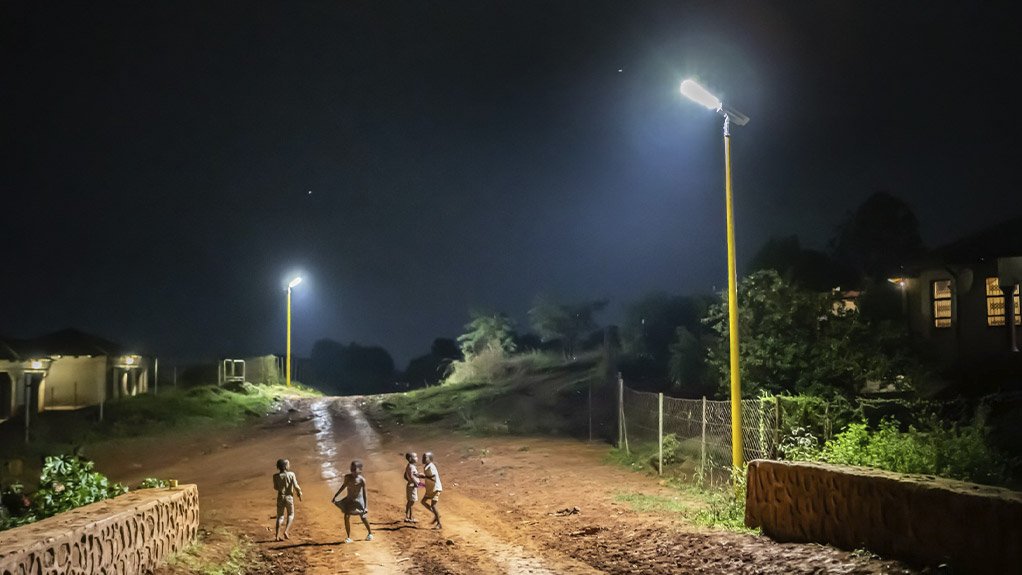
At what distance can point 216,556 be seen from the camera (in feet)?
34.6

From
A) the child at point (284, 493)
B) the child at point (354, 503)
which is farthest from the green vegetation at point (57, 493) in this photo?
the child at point (354, 503)

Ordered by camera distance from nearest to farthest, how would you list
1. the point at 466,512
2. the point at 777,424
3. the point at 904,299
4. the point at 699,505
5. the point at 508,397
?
the point at 777,424, the point at 699,505, the point at 466,512, the point at 904,299, the point at 508,397

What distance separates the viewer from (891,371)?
21422mm

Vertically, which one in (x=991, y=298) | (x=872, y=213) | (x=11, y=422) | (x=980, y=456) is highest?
(x=872, y=213)

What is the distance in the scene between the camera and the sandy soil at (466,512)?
9.91 metres

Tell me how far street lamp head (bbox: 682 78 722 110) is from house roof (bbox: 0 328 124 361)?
3338 centimetres

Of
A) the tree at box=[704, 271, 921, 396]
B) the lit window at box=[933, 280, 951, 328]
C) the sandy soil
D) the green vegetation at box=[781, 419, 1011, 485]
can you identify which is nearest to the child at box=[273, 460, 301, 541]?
the sandy soil

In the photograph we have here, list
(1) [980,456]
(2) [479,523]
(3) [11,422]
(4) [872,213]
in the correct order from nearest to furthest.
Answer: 1. (1) [980,456]
2. (2) [479,523]
3. (3) [11,422]
4. (4) [872,213]

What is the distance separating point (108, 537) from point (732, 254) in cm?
944

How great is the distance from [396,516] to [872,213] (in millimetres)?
39801

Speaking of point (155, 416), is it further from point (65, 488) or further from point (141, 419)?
point (65, 488)

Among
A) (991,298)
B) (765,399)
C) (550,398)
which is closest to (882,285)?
(991,298)

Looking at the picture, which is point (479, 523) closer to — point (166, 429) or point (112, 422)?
point (166, 429)

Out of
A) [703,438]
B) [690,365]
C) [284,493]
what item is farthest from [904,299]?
[284,493]
